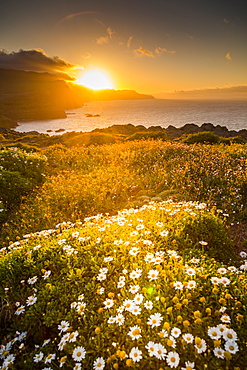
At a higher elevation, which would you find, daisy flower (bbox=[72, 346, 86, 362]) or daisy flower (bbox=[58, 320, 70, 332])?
daisy flower (bbox=[72, 346, 86, 362])

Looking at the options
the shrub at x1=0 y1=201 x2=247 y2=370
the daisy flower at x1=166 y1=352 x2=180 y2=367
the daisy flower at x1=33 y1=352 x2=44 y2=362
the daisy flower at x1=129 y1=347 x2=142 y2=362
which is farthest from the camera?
the daisy flower at x1=33 y1=352 x2=44 y2=362

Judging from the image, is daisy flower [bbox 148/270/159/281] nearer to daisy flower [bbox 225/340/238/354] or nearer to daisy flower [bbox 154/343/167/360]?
daisy flower [bbox 154/343/167/360]

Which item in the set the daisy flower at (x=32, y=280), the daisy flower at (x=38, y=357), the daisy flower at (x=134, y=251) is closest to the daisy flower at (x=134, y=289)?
the daisy flower at (x=134, y=251)

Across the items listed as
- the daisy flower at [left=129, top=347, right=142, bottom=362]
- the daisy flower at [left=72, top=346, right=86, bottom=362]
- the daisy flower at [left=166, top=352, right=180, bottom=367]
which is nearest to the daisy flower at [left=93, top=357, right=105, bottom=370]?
the daisy flower at [left=72, top=346, right=86, bottom=362]

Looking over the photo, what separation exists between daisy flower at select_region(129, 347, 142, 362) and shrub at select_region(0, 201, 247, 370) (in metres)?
0.01

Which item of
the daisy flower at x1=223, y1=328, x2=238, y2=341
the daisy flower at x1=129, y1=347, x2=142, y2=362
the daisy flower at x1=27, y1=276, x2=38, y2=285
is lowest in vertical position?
the daisy flower at x1=27, y1=276, x2=38, y2=285

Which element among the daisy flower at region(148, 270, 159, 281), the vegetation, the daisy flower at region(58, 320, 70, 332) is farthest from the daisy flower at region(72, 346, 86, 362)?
the daisy flower at region(148, 270, 159, 281)

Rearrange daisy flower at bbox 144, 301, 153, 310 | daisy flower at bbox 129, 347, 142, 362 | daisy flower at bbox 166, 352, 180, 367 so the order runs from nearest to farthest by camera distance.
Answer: daisy flower at bbox 166, 352, 180, 367 < daisy flower at bbox 129, 347, 142, 362 < daisy flower at bbox 144, 301, 153, 310

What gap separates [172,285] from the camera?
324 centimetres

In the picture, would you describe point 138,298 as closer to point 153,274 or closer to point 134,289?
point 134,289

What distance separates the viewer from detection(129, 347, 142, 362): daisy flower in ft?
7.93

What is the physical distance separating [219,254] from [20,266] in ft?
14.1

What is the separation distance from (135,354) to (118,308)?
0.73 m

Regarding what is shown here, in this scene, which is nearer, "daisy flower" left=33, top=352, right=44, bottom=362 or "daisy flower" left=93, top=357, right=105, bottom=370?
"daisy flower" left=93, top=357, right=105, bottom=370
